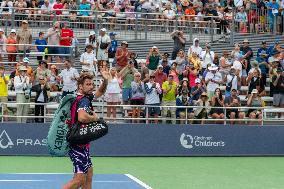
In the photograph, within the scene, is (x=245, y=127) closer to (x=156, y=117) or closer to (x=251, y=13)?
(x=156, y=117)

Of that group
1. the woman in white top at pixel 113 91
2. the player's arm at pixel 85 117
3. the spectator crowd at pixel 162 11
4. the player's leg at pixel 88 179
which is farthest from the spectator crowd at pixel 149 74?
the player's arm at pixel 85 117

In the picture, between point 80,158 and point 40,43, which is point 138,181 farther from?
point 40,43

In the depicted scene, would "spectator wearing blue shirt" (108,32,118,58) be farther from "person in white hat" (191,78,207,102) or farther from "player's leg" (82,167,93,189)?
"player's leg" (82,167,93,189)

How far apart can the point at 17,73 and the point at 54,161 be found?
3181 millimetres

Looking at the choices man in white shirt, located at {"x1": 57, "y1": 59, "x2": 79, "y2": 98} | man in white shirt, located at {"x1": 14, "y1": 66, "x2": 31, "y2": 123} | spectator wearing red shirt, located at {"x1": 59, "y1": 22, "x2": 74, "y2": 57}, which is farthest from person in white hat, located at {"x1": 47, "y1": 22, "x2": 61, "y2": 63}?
man in white shirt, located at {"x1": 14, "y1": 66, "x2": 31, "y2": 123}

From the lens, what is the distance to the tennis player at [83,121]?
13.5m

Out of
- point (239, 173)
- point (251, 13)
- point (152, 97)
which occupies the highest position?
point (251, 13)

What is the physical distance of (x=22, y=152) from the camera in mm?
24469

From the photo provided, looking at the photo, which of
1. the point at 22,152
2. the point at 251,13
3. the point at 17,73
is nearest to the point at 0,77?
the point at 17,73

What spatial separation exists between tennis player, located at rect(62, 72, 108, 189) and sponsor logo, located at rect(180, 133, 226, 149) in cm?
1148

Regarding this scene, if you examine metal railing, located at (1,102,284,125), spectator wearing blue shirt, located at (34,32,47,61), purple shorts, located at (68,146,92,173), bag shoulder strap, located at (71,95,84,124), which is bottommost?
purple shorts, located at (68,146,92,173)

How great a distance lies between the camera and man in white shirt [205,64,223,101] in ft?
86.9

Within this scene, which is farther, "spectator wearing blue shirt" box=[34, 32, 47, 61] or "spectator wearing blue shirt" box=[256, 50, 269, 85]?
"spectator wearing blue shirt" box=[256, 50, 269, 85]

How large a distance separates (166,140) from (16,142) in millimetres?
3970
